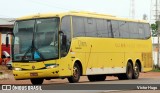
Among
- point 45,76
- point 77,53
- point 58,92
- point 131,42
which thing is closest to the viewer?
point 58,92

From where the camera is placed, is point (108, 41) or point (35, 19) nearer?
point (35, 19)

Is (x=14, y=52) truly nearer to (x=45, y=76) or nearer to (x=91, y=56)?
(x=45, y=76)

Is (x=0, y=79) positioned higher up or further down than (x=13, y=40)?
further down

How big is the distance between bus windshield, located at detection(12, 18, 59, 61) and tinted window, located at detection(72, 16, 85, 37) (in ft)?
4.35

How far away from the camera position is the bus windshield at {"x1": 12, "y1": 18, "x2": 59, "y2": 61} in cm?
2595

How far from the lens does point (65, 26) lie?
2648 centimetres

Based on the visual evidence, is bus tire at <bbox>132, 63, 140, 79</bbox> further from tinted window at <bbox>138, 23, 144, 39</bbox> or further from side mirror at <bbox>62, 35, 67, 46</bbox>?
side mirror at <bbox>62, 35, 67, 46</bbox>

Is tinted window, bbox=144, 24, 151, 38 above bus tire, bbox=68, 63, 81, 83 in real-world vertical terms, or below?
above

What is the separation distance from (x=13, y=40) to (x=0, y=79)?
808 centimetres

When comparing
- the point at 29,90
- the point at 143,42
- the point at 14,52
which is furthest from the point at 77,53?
the point at 143,42

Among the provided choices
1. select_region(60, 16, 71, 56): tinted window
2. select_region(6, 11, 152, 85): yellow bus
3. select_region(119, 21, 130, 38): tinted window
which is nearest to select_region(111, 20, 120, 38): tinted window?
select_region(6, 11, 152, 85): yellow bus

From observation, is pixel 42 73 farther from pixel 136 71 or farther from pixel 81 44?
pixel 136 71

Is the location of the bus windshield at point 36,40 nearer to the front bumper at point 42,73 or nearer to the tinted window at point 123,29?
the front bumper at point 42,73

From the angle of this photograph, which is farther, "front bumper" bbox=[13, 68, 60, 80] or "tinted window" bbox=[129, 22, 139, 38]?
"tinted window" bbox=[129, 22, 139, 38]
